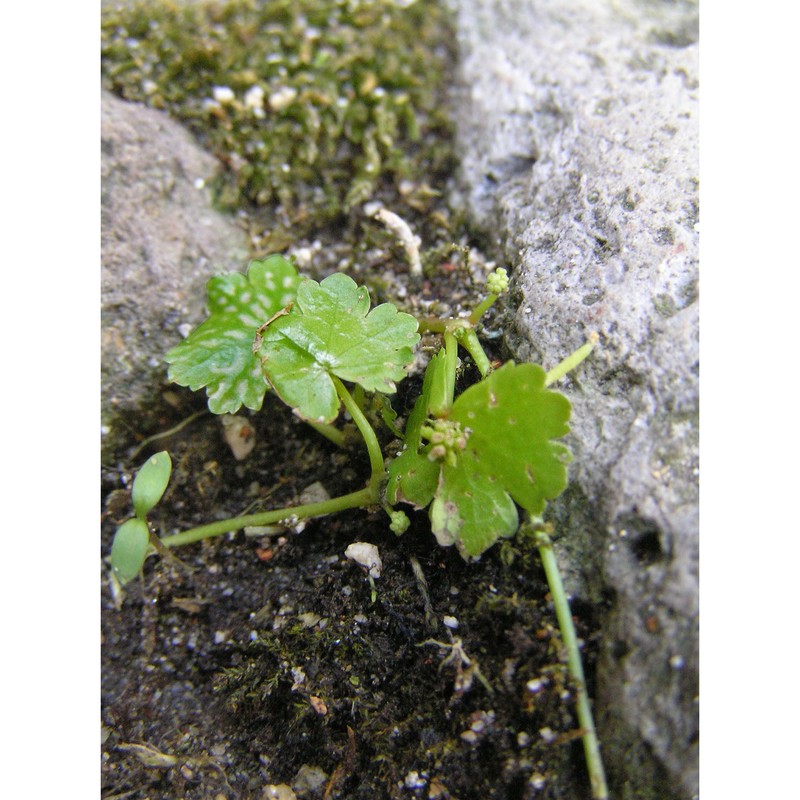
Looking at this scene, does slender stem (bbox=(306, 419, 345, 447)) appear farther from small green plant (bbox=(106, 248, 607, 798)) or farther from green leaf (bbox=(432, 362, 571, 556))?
green leaf (bbox=(432, 362, 571, 556))

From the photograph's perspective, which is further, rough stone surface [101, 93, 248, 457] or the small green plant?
rough stone surface [101, 93, 248, 457]

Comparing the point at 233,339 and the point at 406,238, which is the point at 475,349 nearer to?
the point at 406,238

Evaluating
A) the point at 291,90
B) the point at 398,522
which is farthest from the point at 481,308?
the point at 291,90

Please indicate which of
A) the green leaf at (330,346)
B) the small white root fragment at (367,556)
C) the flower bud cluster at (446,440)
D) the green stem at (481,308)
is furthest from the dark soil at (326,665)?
the green stem at (481,308)

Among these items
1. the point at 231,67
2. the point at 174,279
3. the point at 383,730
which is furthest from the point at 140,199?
the point at 383,730

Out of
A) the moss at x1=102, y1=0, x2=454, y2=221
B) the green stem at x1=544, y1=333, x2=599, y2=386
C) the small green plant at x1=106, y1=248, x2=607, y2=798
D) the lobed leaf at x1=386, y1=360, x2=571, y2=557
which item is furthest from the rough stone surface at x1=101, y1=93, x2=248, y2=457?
the green stem at x1=544, y1=333, x2=599, y2=386

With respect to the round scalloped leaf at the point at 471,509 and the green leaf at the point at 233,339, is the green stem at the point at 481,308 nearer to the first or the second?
the round scalloped leaf at the point at 471,509

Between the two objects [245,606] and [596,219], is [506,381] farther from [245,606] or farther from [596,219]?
[245,606]
